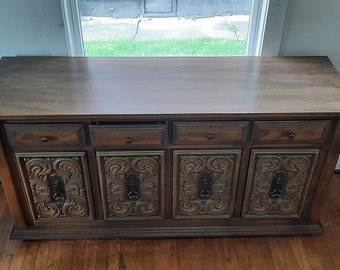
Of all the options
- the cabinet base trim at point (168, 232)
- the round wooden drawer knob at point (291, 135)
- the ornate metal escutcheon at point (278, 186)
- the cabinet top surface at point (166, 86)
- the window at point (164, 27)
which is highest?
the window at point (164, 27)

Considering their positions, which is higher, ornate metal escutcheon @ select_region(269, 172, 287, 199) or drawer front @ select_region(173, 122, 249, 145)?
drawer front @ select_region(173, 122, 249, 145)

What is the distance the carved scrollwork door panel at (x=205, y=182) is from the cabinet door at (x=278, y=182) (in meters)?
0.09

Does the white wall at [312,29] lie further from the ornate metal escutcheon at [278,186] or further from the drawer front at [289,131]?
the ornate metal escutcheon at [278,186]

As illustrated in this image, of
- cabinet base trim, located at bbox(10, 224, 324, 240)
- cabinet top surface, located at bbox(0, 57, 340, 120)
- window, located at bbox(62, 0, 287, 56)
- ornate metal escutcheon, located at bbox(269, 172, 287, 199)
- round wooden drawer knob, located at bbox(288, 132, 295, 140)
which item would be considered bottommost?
cabinet base trim, located at bbox(10, 224, 324, 240)

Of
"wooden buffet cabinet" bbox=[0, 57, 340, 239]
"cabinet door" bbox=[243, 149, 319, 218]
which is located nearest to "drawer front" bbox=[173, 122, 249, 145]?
"wooden buffet cabinet" bbox=[0, 57, 340, 239]

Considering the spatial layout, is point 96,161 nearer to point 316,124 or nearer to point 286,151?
point 286,151

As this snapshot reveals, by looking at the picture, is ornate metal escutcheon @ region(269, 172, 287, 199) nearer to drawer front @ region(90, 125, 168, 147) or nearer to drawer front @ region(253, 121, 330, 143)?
drawer front @ region(253, 121, 330, 143)

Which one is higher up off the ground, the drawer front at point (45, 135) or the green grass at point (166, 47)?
Result: the green grass at point (166, 47)

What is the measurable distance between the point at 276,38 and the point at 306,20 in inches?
6.6

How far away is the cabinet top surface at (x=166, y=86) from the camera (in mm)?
1489

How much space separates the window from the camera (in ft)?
6.32

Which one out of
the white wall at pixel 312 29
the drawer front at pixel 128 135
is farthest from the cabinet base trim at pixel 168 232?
the white wall at pixel 312 29

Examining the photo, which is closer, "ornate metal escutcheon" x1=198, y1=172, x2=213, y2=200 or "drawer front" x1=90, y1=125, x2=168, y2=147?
"drawer front" x1=90, y1=125, x2=168, y2=147

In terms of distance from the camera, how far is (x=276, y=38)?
6.20ft
